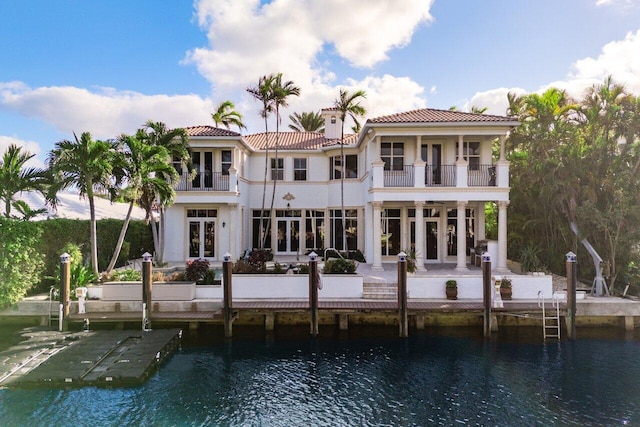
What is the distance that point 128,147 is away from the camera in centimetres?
1753

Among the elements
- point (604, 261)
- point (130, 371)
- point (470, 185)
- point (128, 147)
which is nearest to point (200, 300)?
point (130, 371)

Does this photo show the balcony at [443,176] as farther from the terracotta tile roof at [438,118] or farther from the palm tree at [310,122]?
the palm tree at [310,122]

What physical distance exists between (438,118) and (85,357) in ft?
55.5

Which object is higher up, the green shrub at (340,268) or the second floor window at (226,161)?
the second floor window at (226,161)

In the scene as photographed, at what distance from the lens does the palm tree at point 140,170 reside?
663 inches

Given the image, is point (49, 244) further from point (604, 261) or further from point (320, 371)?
point (604, 261)

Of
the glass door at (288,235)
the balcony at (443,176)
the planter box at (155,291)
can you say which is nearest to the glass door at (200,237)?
the glass door at (288,235)

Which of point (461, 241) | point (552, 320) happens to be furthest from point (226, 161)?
point (552, 320)

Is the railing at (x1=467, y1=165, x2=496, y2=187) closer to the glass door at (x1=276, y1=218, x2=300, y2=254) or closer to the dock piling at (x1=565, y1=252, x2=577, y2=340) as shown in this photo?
the dock piling at (x1=565, y1=252, x2=577, y2=340)

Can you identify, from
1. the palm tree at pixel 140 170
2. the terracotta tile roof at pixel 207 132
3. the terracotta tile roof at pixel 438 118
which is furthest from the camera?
the terracotta tile roof at pixel 207 132

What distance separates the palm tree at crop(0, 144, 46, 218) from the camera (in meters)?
17.2

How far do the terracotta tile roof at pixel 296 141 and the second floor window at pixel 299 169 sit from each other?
813mm

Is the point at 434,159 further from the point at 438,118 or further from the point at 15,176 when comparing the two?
the point at 15,176

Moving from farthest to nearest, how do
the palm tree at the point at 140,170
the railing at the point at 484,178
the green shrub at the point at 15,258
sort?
the railing at the point at 484,178 < the palm tree at the point at 140,170 < the green shrub at the point at 15,258
